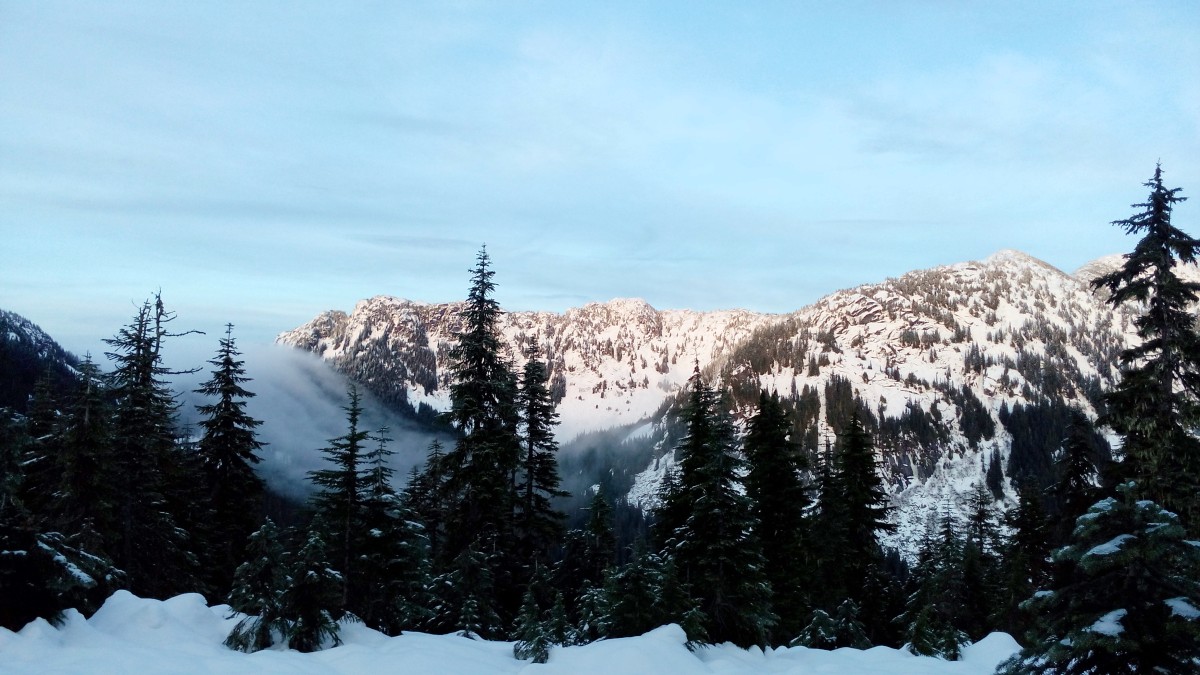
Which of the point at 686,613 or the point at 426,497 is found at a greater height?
the point at 686,613

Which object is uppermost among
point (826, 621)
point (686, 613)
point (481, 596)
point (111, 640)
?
point (111, 640)

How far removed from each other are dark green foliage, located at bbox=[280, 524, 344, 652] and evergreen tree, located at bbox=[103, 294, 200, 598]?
1305 cm

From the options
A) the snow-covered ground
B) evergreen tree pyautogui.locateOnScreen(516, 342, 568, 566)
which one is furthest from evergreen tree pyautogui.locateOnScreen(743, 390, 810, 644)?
the snow-covered ground

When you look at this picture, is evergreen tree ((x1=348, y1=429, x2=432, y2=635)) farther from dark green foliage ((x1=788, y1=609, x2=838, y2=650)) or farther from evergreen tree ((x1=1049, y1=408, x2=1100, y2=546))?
evergreen tree ((x1=1049, y1=408, x2=1100, y2=546))

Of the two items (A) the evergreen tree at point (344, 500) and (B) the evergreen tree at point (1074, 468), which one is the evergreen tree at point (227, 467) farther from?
(B) the evergreen tree at point (1074, 468)

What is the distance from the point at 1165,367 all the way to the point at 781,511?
56.1 feet

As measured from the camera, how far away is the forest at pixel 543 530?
8.18 metres

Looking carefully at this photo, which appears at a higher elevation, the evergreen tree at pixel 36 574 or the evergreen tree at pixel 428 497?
the evergreen tree at pixel 36 574

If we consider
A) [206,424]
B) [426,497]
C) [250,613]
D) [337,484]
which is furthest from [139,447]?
[426,497]

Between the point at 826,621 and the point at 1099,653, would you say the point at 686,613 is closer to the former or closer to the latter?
the point at 1099,653

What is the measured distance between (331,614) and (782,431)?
24.6 metres

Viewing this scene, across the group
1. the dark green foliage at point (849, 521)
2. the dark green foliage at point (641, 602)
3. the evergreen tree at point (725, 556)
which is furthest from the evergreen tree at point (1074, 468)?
the dark green foliage at point (641, 602)

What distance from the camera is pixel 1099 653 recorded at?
7645mm

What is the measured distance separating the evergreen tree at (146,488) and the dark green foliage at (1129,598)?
24115mm
